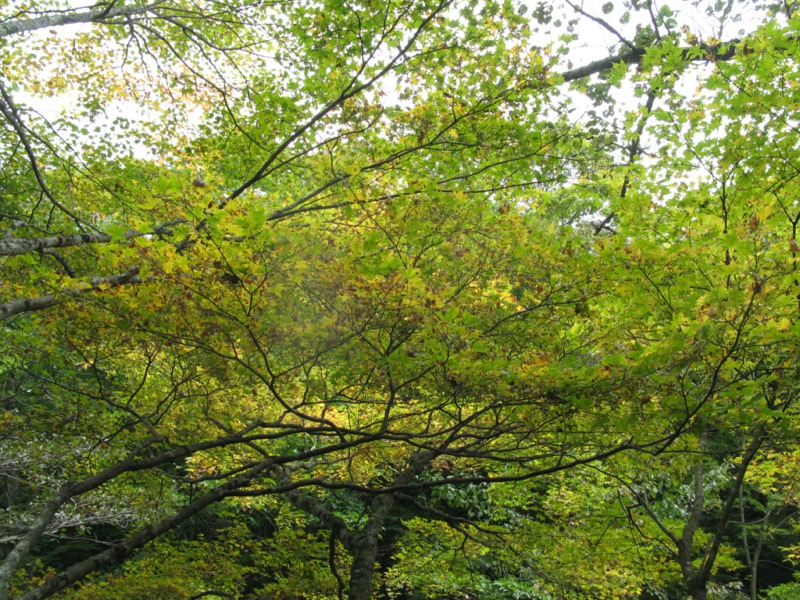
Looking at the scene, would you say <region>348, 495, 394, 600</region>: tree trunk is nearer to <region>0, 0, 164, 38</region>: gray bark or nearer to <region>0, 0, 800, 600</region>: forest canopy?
<region>0, 0, 800, 600</region>: forest canopy

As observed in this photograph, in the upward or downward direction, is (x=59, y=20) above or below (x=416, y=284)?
above

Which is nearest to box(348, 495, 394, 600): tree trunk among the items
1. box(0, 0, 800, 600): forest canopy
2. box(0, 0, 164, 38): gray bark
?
box(0, 0, 800, 600): forest canopy

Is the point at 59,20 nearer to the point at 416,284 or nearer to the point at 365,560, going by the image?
the point at 416,284

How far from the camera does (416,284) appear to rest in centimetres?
265

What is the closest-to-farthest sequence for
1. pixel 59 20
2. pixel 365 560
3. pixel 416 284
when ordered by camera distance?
pixel 416 284 < pixel 59 20 < pixel 365 560

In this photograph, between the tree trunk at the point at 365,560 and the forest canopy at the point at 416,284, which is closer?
the forest canopy at the point at 416,284

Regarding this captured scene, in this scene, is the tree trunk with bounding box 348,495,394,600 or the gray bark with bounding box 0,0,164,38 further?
the tree trunk with bounding box 348,495,394,600

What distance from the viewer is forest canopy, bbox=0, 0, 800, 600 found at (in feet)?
9.63

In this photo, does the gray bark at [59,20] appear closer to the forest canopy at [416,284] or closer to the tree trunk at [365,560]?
the forest canopy at [416,284]

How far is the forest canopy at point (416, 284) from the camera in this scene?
294 cm

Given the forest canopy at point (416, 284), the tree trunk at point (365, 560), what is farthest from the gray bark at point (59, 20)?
the tree trunk at point (365, 560)

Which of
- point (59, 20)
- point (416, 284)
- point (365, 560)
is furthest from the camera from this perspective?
point (365, 560)

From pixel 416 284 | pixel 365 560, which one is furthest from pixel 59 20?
pixel 365 560

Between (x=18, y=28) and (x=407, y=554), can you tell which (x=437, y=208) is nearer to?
(x=18, y=28)
